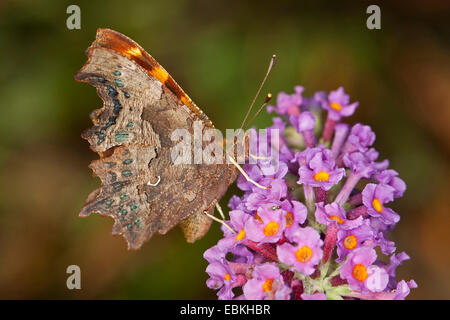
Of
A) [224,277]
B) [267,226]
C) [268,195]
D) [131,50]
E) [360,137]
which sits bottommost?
[224,277]

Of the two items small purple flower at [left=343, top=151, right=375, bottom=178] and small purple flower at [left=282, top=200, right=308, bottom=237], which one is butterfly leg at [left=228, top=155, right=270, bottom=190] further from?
small purple flower at [left=343, top=151, right=375, bottom=178]

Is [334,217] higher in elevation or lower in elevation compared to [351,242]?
higher

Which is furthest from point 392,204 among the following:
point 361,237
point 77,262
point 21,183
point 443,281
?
point 21,183

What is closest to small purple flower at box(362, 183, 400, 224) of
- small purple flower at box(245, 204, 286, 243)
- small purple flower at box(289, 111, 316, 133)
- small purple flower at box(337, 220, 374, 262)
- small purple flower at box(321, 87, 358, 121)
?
small purple flower at box(337, 220, 374, 262)

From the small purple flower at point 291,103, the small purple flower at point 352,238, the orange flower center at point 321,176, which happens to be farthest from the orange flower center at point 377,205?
the small purple flower at point 291,103

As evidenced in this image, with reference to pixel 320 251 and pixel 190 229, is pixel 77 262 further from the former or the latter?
pixel 320 251

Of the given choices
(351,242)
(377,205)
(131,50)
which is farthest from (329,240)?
(131,50)

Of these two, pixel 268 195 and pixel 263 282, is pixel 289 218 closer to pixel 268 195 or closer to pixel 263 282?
pixel 268 195
